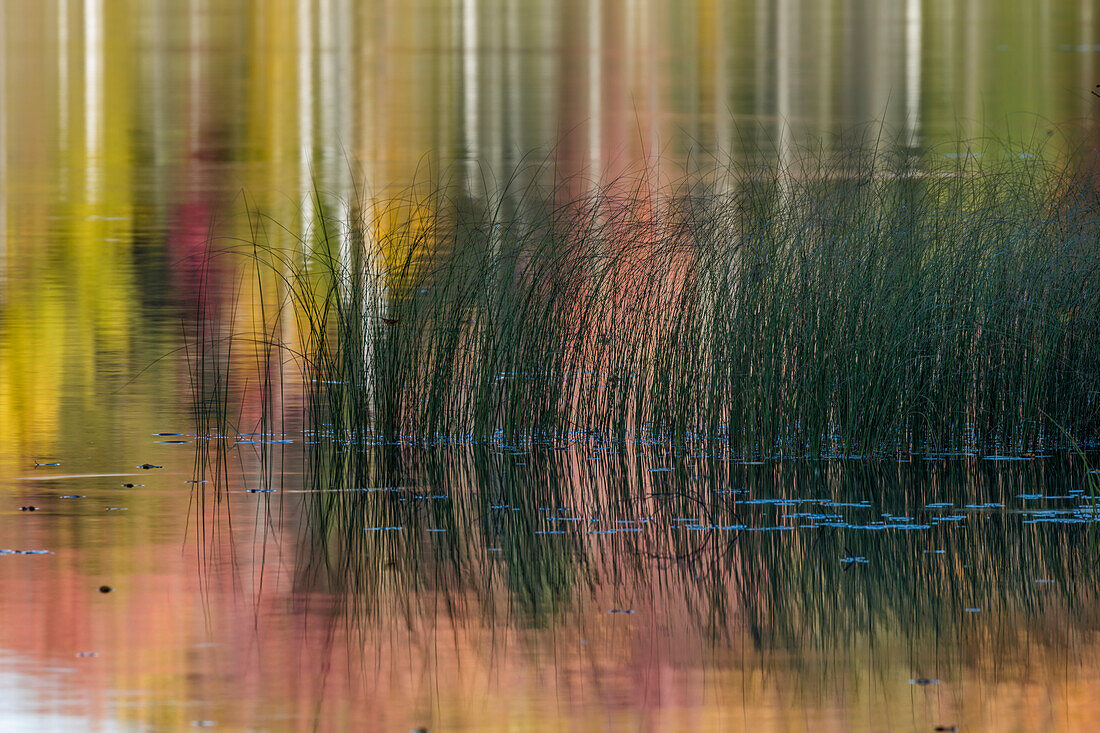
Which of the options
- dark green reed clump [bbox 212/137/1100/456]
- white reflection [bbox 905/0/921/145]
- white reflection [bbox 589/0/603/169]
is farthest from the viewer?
white reflection [bbox 905/0/921/145]

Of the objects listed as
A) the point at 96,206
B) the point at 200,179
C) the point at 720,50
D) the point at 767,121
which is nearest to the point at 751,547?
the point at 96,206

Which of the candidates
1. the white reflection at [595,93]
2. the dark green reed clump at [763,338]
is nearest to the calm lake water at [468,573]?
the dark green reed clump at [763,338]

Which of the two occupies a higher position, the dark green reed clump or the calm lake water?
the dark green reed clump

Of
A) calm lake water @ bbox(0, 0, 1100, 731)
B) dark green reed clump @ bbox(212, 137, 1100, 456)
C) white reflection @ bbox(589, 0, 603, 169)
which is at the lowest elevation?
calm lake water @ bbox(0, 0, 1100, 731)

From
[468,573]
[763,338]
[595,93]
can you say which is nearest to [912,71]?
[595,93]

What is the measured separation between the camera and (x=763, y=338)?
9180 mm

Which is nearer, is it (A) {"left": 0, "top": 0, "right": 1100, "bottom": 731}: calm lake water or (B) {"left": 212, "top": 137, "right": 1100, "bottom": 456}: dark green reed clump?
(A) {"left": 0, "top": 0, "right": 1100, "bottom": 731}: calm lake water

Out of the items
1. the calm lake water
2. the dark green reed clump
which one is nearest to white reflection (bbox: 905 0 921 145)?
the dark green reed clump

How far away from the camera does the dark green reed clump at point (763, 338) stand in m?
9.09

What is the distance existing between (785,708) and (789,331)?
375 centimetres

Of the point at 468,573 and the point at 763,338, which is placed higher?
the point at 763,338

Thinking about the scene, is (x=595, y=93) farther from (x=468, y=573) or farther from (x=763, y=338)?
(x=468, y=573)

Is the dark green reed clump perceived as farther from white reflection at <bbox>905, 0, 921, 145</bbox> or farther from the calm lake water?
white reflection at <bbox>905, 0, 921, 145</bbox>

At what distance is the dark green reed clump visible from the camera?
909 centimetres
